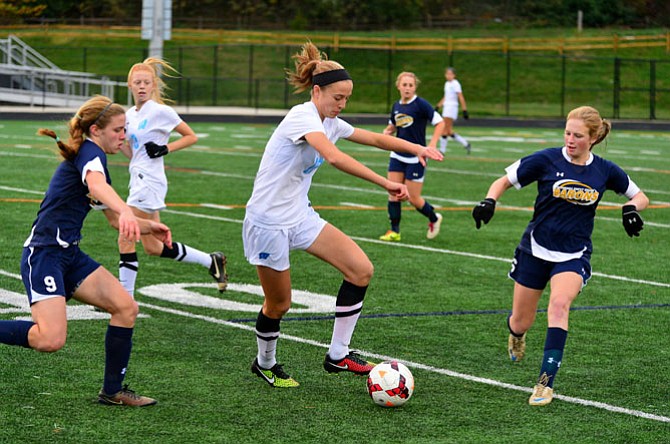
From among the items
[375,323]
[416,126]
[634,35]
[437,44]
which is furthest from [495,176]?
[634,35]

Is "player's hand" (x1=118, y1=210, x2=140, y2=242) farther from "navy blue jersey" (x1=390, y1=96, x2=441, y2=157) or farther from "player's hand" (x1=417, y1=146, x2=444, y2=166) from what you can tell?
"navy blue jersey" (x1=390, y1=96, x2=441, y2=157)

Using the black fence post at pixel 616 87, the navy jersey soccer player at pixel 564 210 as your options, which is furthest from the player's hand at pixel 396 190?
the black fence post at pixel 616 87

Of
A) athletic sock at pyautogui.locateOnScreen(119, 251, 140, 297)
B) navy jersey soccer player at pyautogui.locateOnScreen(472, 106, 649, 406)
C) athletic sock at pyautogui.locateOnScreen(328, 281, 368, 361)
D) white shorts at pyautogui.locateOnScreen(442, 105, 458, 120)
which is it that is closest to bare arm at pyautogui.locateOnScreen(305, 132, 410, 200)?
navy jersey soccer player at pyautogui.locateOnScreen(472, 106, 649, 406)

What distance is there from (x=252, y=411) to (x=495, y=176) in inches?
640

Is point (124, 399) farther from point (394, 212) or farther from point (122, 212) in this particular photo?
point (394, 212)

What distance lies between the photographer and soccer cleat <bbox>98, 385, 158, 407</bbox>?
643 cm

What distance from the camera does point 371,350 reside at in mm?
8109

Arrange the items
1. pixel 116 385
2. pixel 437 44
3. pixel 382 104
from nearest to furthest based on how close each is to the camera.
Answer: pixel 116 385, pixel 382 104, pixel 437 44

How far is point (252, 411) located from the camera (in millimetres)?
6438

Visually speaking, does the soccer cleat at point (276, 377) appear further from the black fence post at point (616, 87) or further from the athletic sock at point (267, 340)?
the black fence post at point (616, 87)

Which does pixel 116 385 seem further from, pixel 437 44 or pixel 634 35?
pixel 634 35

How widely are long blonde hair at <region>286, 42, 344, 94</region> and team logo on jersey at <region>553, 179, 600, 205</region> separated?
1.52m

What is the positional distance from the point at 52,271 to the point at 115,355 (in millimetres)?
614

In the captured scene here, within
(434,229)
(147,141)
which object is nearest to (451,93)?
(434,229)
